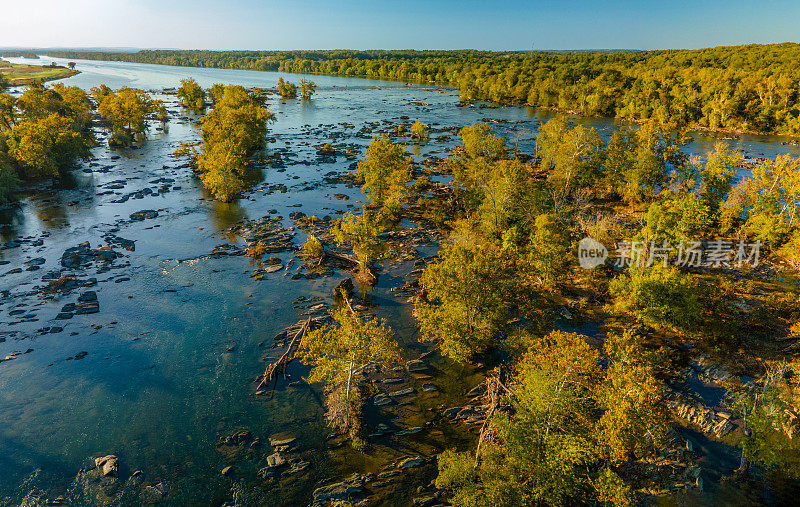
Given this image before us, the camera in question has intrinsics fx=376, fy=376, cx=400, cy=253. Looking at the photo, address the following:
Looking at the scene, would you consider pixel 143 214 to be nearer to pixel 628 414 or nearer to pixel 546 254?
pixel 546 254

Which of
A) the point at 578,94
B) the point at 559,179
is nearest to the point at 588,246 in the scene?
the point at 559,179

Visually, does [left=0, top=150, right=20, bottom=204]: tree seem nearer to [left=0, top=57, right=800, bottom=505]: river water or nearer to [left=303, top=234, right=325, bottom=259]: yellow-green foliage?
[left=0, top=57, right=800, bottom=505]: river water

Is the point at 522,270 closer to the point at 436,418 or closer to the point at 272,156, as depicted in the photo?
the point at 436,418

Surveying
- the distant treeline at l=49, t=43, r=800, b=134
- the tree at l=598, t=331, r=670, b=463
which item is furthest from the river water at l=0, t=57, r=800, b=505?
the distant treeline at l=49, t=43, r=800, b=134

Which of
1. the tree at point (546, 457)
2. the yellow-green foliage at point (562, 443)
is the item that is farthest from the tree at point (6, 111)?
the yellow-green foliage at point (562, 443)

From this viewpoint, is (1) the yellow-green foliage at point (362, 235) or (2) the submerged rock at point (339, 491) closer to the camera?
(2) the submerged rock at point (339, 491)

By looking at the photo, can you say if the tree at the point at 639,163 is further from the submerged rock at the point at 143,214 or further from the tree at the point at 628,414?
the submerged rock at the point at 143,214
